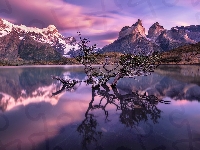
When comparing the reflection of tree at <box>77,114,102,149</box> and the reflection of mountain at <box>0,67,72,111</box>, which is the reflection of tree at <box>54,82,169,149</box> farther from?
the reflection of mountain at <box>0,67,72,111</box>

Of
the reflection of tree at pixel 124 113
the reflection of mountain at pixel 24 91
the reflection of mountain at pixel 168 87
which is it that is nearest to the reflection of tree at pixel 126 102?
the reflection of tree at pixel 124 113

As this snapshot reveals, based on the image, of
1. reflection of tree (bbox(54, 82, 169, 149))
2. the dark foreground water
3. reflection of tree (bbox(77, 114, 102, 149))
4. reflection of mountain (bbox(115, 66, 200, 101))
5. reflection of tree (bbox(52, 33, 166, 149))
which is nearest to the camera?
the dark foreground water

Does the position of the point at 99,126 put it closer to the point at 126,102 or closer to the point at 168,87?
the point at 126,102

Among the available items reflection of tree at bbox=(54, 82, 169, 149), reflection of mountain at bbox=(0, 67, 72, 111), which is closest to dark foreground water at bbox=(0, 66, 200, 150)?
reflection of tree at bbox=(54, 82, 169, 149)

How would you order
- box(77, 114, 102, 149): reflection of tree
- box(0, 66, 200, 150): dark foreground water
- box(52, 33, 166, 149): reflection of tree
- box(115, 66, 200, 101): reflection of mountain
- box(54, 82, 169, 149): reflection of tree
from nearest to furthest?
box(0, 66, 200, 150): dark foreground water
box(77, 114, 102, 149): reflection of tree
box(54, 82, 169, 149): reflection of tree
box(52, 33, 166, 149): reflection of tree
box(115, 66, 200, 101): reflection of mountain

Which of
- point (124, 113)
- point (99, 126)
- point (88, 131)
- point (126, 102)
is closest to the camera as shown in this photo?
point (88, 131)

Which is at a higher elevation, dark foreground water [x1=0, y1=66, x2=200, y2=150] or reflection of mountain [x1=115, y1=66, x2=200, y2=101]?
reflection of mountain [x1=115, y1=66, x2=200, y2=101]

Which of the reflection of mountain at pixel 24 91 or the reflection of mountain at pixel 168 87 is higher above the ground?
the reflection of mountain at pixel 168 87

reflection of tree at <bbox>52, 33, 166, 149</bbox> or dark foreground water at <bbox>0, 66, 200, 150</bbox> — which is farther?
reflection of tree at <bbox>52, 33, 166, 149</bbox>

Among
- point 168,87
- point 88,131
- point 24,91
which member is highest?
point 168,87

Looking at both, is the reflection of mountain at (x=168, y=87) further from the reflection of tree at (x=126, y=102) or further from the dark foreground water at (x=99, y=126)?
the dark foreground water at (x=99, y=126)

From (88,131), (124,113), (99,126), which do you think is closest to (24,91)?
(124,113)

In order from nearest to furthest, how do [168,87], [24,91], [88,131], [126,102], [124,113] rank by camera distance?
[88,131], [124,113], [126,102], [24,91], [168,87]

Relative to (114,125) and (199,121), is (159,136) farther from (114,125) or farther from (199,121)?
(199,121)
